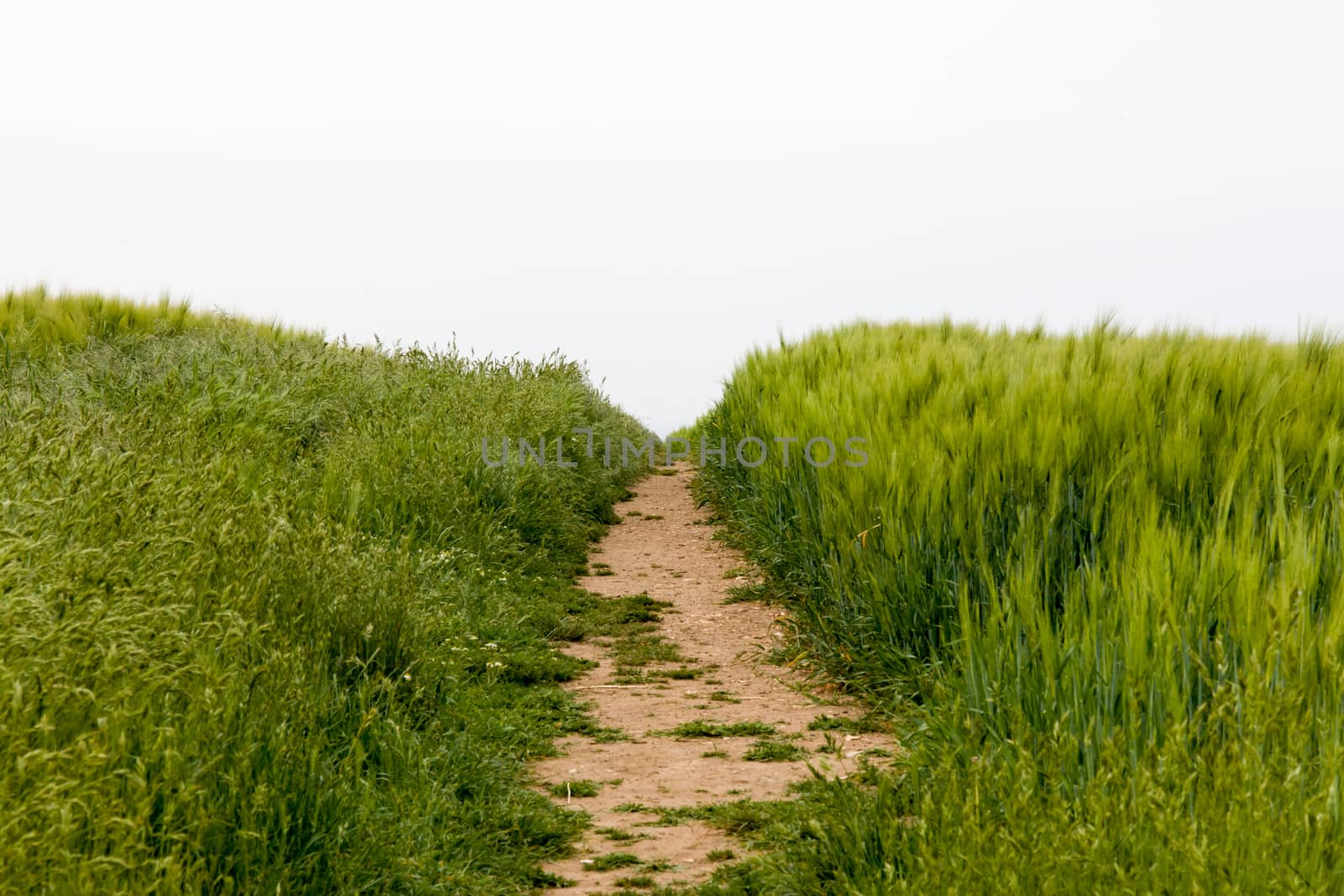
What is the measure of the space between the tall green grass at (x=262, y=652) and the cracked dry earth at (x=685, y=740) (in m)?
0.22

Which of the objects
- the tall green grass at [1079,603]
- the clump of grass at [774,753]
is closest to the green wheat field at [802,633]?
the tall green grass at [1079,603]

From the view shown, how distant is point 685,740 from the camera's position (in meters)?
4.93

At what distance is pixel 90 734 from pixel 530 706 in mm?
2769

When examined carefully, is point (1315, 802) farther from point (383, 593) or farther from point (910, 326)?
point (910, 326)

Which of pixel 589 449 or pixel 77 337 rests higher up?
pixel 77 337

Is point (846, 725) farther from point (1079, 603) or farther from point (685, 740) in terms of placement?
point (1079, 603)

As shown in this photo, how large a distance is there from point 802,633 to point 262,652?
323cm

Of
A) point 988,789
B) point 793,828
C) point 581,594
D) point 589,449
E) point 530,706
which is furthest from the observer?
point 589,449

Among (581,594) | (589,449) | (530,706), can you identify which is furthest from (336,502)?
(589,449)

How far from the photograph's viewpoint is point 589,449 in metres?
10.7

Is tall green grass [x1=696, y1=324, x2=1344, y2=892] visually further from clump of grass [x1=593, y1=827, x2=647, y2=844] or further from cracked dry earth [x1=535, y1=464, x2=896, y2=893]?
clump of grass [x1=593, y1=827, x2=647, y2=844]

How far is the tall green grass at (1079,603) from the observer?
99.6 inches

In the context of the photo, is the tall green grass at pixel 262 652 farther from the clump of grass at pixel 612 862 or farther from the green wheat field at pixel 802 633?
the clump of grass at pixel 612 862

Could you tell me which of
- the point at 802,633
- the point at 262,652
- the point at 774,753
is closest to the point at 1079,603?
the point at 774,753
